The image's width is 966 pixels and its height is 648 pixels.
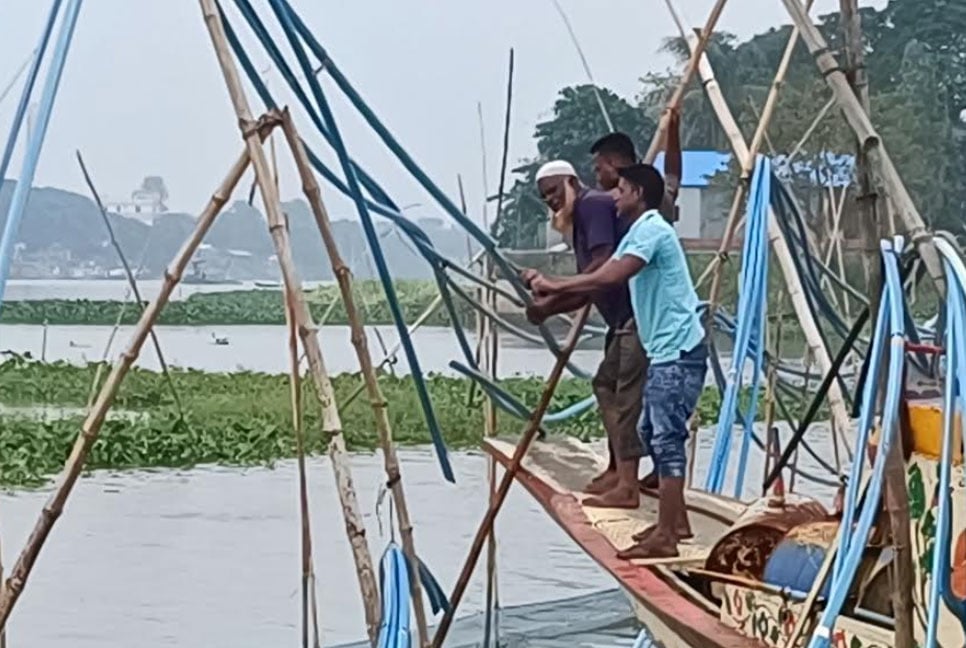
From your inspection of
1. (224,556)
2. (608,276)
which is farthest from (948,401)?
(224,556)

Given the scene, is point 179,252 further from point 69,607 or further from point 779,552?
point 69,607

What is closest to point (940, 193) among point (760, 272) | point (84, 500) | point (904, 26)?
point (904, 26)

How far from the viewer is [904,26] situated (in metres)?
15.8

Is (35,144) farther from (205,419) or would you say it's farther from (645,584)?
(205,419)

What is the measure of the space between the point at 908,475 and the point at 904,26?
14.5 m

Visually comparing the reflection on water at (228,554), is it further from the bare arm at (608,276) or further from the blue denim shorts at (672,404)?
the bare arm at (608,276)

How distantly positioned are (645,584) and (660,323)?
21.8 inches

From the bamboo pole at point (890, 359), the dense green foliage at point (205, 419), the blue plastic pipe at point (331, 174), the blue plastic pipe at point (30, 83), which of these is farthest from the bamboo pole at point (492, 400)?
the dense green foliage at point (205, 419)

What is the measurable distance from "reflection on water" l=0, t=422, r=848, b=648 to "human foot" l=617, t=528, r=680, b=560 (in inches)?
102

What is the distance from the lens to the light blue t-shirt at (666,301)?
10.1 feet

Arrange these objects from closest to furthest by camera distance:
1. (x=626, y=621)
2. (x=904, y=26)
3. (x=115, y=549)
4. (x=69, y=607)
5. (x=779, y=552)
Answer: (x=779, y=552) → (x=626, y=621) → (x=69, y=607) → (x=115, y=549) → (x=904, y=26)

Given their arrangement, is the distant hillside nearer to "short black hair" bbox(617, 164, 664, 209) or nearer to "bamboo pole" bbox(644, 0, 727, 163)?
"bamboo pole" bbox(644, 0, 727, 163)

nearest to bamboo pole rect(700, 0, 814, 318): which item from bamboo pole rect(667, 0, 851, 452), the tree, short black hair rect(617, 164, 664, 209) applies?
bamboo pole rect(667, 0, 851, 452)

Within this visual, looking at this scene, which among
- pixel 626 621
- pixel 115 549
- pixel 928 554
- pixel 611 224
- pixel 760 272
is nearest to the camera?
pixel 928 554
